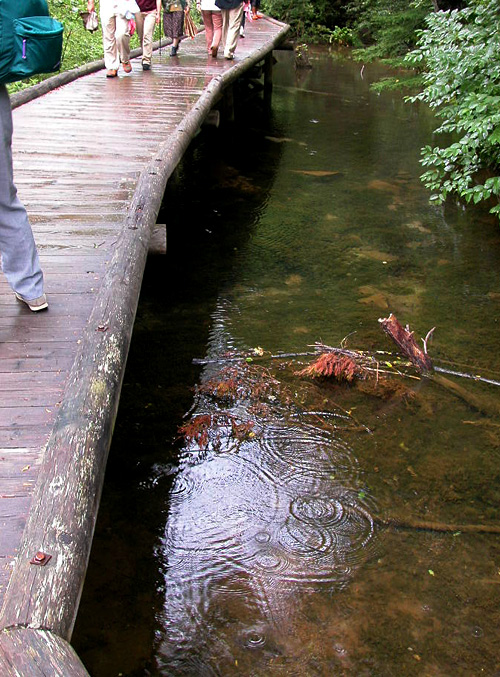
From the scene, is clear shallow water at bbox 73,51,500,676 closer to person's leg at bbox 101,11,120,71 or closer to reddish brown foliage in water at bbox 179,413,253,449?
reddish brown foliage in water at bbox 179,413,253,449

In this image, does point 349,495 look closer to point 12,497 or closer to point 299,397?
point 299,397

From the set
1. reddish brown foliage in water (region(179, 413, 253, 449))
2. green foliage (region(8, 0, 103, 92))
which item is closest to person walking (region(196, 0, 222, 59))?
green foliage (region(8, 0, 103, 92))

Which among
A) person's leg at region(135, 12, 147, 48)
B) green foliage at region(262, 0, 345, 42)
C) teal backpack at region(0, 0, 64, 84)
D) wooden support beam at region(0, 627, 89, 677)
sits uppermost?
teal backpack at region(0, 0, 64, 84)

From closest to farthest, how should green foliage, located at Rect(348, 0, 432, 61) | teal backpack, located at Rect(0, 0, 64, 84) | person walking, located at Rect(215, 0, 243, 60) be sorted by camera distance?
1. teal backpack, located at Rect(0, 0, 64, 84)
2. person walking, located at Rect(215, 0, 243, 60)
3. green foliage, located at Rect(348, 0, 432, 61)

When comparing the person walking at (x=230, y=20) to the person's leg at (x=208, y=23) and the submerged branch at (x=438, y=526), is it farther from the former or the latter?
the submerged branch at (x=438, y=526)

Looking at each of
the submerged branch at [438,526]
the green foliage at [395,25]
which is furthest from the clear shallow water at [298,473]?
the green foliage at [395,25]

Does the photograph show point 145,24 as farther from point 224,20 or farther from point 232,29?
point 224,20

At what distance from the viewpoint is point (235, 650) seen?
344 cm

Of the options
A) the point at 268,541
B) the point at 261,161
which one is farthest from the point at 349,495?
the point at 261,161

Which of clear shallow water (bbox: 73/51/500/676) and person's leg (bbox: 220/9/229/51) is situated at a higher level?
person's leg (bbox: 220/9/229/51)

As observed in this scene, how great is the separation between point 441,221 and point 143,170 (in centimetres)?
475

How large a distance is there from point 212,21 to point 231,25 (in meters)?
0.56

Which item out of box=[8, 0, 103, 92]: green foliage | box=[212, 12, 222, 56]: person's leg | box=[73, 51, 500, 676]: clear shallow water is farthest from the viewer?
box=[8, 0, 103, 92]: green foliage

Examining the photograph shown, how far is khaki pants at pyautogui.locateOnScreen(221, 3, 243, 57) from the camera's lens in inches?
445
